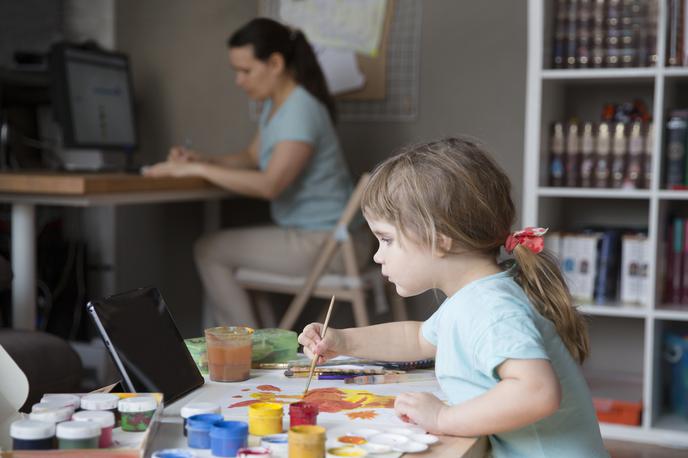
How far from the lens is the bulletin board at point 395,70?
338cm

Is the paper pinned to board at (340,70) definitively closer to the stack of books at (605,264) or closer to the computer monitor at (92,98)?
the computer monitor at (92,98)

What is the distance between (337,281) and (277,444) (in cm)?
210

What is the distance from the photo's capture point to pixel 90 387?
315cm

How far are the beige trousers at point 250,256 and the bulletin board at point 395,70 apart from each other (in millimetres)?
544

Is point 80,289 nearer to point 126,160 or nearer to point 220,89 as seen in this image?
point 126,160

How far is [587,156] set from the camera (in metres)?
2.80

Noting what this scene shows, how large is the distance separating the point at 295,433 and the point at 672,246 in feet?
7.16

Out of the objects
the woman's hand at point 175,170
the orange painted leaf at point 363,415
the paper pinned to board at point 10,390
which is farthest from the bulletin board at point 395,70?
the paper pinned to board at point 10,390

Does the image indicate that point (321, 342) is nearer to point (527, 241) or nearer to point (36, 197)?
point (527, 241)

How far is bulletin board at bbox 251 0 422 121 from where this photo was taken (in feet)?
11.1

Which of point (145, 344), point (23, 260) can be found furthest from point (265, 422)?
point (23, 260)

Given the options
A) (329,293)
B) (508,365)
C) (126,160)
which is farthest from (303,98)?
(508,365)

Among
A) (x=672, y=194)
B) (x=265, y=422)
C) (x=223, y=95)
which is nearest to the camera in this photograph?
(x=265, y=422)

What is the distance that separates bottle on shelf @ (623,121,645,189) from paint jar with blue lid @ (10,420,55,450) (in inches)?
88.0
